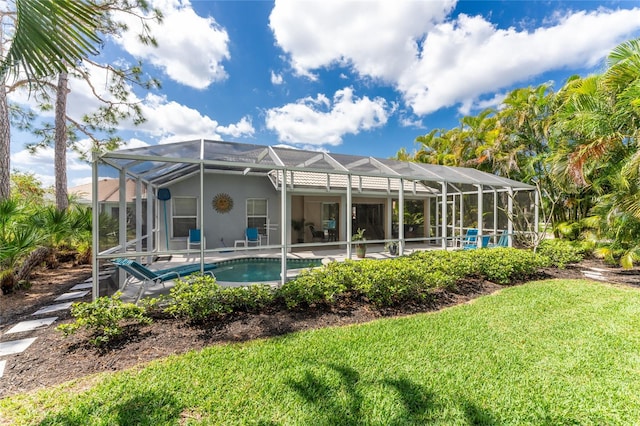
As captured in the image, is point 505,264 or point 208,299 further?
point 505,264

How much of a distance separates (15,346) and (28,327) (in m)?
0.81

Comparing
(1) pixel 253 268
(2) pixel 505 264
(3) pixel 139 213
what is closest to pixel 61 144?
(3) pixel 139 213

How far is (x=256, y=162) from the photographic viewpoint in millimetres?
6824

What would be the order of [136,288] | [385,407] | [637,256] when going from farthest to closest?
[637,256] < [136,288] < [385,407]

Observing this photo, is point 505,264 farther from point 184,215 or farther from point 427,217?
point 184,215

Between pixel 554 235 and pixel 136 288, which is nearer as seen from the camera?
pixel 136 288

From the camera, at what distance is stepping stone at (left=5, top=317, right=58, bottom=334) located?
4.45 m

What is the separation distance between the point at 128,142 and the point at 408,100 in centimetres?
1779

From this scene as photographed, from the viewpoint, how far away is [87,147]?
11.9 m

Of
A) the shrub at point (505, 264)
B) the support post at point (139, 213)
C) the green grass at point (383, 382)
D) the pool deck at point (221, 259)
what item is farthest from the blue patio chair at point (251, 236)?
the shrub at point (505, 264)

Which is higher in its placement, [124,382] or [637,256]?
[637,256]

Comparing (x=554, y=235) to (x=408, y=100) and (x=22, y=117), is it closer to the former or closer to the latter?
(x=408, y=100)

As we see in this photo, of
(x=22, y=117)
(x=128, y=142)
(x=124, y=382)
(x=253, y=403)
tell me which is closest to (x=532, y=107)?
(x=253, y=403)

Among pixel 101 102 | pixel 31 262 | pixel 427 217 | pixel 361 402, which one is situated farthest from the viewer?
pixel 427 217
